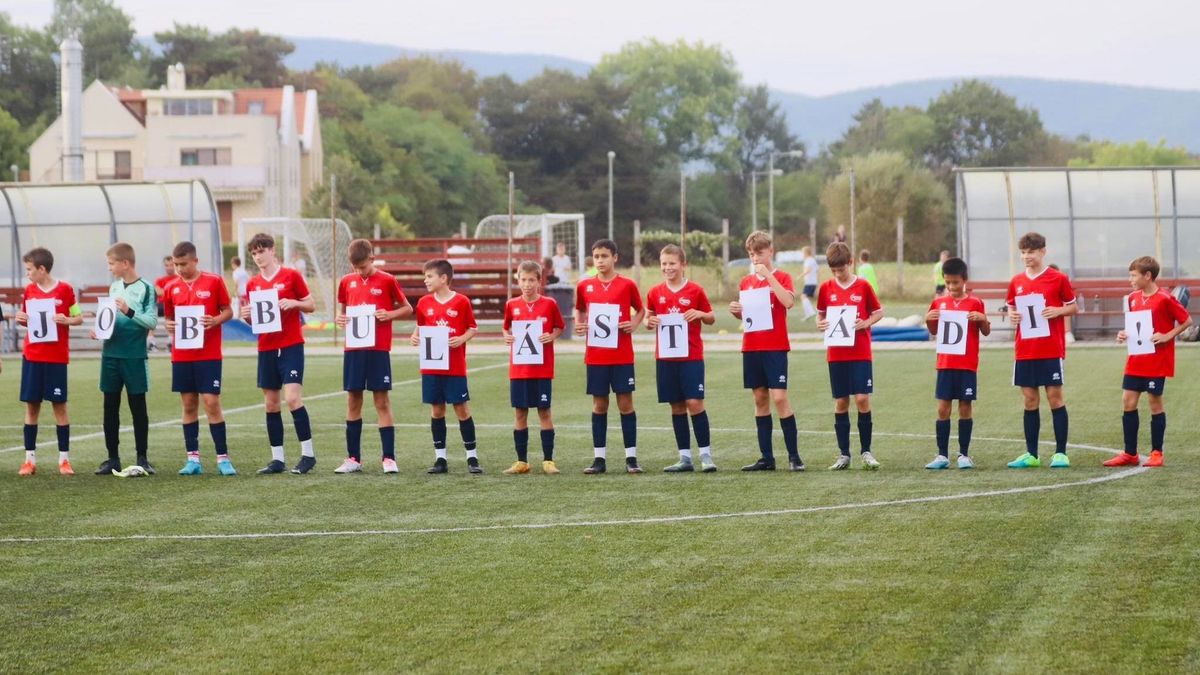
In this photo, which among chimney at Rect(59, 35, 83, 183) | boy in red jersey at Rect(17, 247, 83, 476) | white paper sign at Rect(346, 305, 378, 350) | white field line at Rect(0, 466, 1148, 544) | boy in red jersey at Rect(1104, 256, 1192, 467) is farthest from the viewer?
chimney at Rect(59, 35, 83, 183)

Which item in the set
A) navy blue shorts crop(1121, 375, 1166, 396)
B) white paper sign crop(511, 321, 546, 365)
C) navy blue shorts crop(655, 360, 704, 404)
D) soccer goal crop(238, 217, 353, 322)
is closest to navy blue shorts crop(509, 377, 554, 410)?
white paper sign crop(511, 321, 546, 365)

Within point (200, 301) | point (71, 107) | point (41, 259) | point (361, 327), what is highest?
point (71, 107)

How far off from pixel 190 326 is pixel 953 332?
20.6 ft

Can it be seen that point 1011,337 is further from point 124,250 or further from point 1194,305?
point 124,250

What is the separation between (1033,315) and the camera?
14.0 metres

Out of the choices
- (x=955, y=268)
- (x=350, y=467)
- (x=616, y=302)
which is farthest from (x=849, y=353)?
(x=350, y=467)

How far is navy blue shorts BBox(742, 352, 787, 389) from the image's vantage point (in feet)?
45.5

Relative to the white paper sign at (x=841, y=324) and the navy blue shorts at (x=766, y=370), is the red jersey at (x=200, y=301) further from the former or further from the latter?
the white paper sign at (x=841, y=324)

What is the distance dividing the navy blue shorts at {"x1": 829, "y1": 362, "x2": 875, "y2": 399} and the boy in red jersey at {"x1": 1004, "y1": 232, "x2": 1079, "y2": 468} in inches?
49.8

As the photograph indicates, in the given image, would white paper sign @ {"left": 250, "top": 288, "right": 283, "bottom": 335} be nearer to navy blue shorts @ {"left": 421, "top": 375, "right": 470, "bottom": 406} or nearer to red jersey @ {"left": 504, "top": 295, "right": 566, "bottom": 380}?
navy blue shorts @ {"left": 421, "top": 375, "right": 470, "bottom": 406}

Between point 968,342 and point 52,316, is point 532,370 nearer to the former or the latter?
point 968,342

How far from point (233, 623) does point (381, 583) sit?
1085 millimetres

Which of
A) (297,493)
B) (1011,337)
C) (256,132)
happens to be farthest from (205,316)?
(256,132)

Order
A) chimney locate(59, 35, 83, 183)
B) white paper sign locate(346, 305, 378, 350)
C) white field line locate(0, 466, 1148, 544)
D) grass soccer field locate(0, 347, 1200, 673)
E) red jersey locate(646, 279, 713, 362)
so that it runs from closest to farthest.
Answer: grass soccer field locate(0, 347, 1200, 673) → white field line locate(0, 466, 1148, 544) → red jersey locate(646, 279, 713, 362) → white paper sign locate(346, 305, 378, 350) → chimney locate(59, 35, 83, 183)
